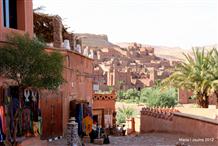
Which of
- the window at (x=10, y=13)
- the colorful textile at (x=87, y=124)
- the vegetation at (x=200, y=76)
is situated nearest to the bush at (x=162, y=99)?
the vegetation at (x=200, y=76)

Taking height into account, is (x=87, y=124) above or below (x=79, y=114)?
below

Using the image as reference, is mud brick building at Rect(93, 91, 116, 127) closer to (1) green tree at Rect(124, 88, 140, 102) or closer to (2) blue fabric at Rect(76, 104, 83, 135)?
(2) blue fabric at Rect(76, 104, 83, 135)

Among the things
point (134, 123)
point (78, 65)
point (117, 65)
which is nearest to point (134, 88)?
point (117, 65)

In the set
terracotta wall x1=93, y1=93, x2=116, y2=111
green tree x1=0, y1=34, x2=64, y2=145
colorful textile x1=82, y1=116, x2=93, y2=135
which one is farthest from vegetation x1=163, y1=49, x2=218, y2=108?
green tree x1=0, y1=34, x2=64, y2=145

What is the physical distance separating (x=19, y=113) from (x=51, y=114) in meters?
2.44

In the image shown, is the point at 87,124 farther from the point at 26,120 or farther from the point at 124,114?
the point at 124,114

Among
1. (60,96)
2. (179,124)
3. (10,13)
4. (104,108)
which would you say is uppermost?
(10,13)

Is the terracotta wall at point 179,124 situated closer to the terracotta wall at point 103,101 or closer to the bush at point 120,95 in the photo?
the terracotta wall at point 103,101

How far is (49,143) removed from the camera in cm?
1230

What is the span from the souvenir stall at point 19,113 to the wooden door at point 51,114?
734mm

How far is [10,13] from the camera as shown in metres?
11.7

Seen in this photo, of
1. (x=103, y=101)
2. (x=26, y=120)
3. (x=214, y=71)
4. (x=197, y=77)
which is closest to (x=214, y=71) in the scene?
(x=214, y=71)

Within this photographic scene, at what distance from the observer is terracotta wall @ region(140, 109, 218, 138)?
11.6 metres

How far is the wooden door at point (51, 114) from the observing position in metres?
12.6
